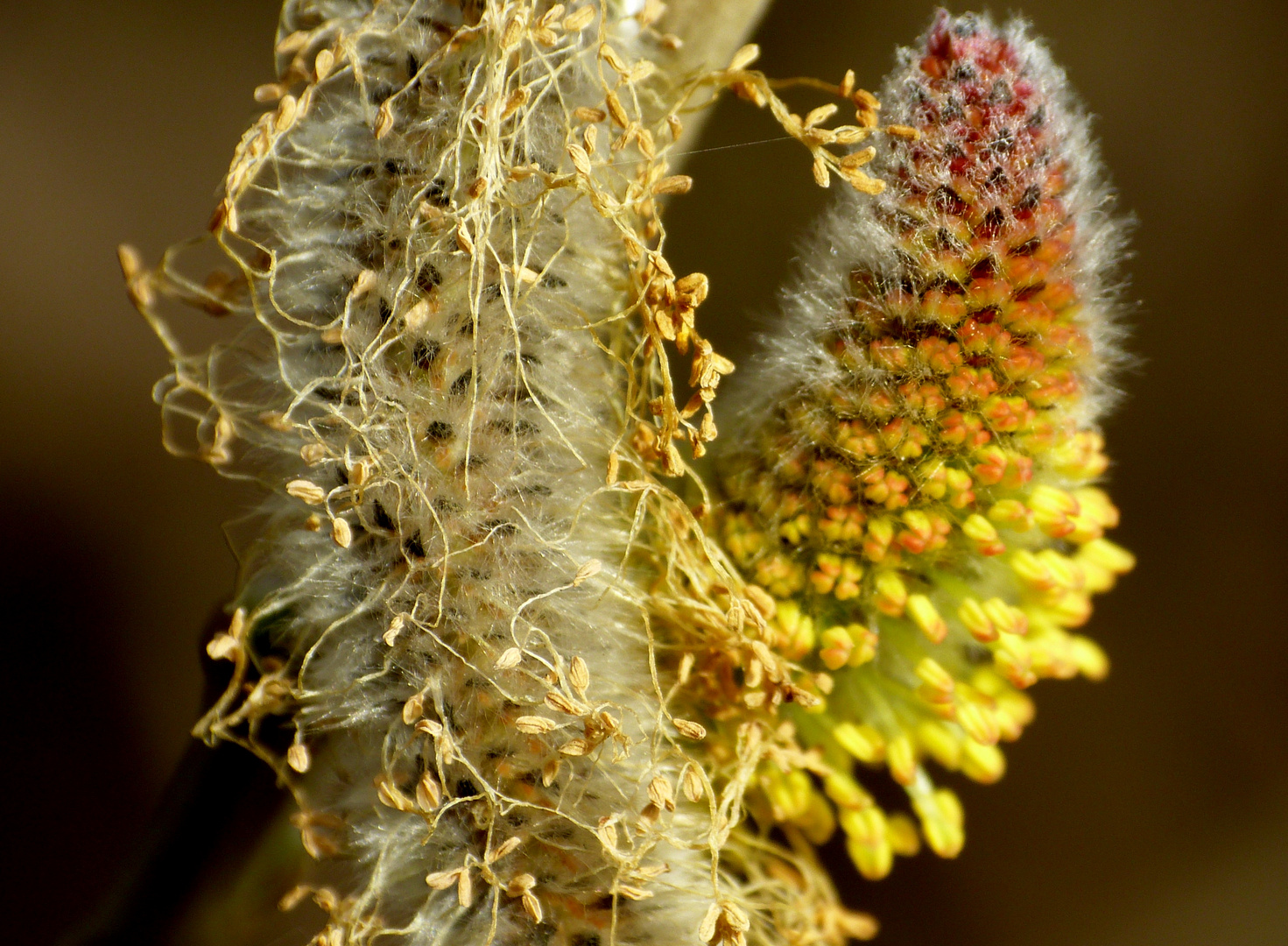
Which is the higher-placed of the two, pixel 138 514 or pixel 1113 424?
pixel 1113 424

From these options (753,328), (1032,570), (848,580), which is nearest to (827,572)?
(848,580)

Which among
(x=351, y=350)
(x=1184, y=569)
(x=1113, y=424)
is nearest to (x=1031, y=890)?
(x=1184, y=569)

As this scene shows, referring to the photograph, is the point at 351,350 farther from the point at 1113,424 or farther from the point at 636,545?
the point at 1113,424

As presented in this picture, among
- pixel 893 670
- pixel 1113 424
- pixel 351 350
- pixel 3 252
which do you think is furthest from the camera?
pixel 1113 424

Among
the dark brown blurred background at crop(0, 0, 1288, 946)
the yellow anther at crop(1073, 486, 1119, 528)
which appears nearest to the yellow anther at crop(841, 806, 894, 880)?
the yellow anther at crop(1073, 486, 1119, 528)

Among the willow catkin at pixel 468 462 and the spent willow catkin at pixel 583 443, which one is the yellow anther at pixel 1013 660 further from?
the willow catkin at pixel 468 462

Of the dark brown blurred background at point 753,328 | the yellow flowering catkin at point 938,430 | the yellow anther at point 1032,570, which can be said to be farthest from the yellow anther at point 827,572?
the dark brown blurred background at point 753,328

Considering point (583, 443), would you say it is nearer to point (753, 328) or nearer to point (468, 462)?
point (468, 462)
